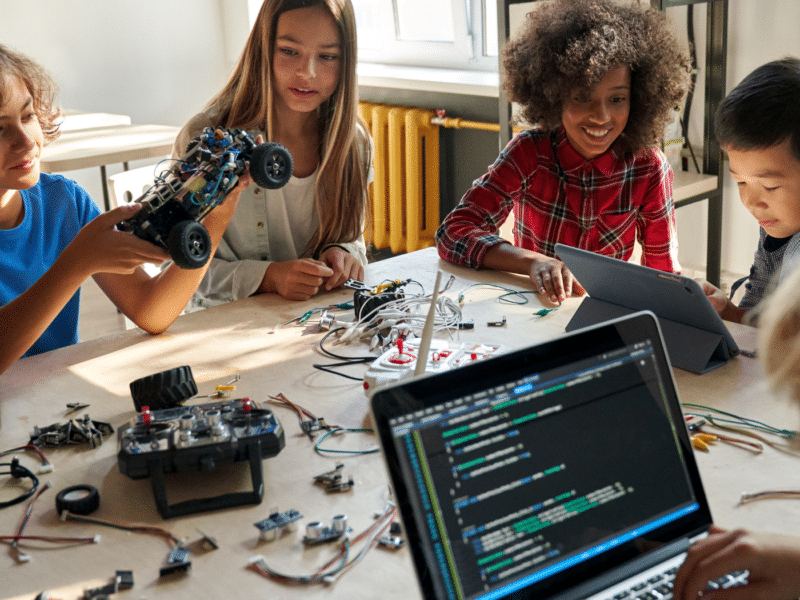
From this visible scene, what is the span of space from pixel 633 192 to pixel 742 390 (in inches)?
31.9

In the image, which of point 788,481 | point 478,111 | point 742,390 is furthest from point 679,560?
point 478,111

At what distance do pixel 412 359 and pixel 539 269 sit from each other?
0.49 meters

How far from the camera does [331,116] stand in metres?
1.75

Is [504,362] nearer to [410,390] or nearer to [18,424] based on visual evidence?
[410,390]

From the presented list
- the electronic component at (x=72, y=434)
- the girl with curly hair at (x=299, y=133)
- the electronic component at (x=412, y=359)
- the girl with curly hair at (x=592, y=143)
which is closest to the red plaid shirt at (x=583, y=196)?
the girl with curly hair at (x=592, y=143)

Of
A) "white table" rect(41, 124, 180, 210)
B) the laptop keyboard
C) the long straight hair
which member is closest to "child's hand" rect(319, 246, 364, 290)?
the long straight hair

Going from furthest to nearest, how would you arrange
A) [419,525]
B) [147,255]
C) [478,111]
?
1. [478,111]
2. [147,255]
3. [419,525]

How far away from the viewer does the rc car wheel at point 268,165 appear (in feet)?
4.20

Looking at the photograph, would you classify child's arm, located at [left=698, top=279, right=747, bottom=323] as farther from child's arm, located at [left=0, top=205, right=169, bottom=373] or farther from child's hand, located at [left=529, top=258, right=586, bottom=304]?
child's arm, located at [left=0, top=205, right=169, bottom=373]

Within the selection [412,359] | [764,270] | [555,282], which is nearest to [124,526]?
[412,359]

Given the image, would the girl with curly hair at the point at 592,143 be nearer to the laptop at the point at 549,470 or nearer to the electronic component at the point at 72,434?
the electronic component at the point at 72,434

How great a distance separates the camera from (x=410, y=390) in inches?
23.7

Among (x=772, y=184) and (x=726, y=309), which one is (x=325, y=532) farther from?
(x=772, y=184)

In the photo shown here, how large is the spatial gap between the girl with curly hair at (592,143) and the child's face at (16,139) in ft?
2.62
